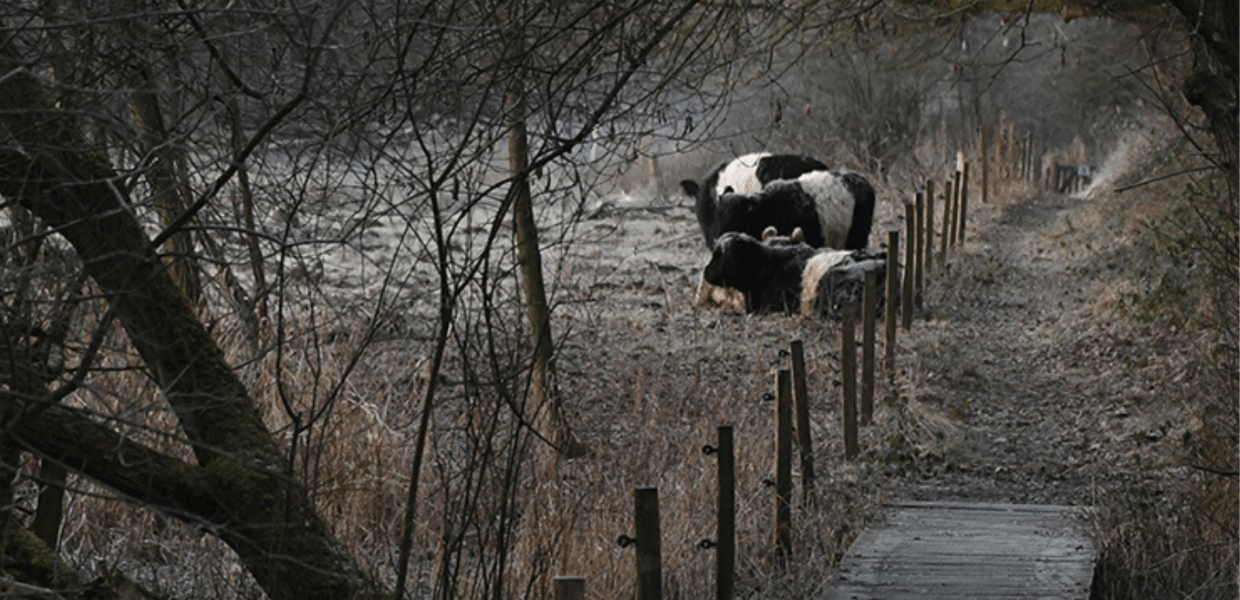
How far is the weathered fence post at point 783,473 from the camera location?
6.62 m

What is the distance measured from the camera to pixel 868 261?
41.4 ft

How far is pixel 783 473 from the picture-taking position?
22.1 feet

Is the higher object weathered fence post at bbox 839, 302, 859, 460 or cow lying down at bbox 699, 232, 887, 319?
cow lying down at bbox 699, 232, 887, 319

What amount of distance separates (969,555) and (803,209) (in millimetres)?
8772

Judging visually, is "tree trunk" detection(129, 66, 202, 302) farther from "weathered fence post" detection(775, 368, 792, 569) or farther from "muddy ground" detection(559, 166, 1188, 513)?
"weathered fence post" detection(775, 368, 792, 569)

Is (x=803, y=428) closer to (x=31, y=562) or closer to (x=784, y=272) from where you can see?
(x=31, y=562)

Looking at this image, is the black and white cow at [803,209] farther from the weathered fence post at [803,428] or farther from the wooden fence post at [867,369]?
the weathered fence post at [803,428]

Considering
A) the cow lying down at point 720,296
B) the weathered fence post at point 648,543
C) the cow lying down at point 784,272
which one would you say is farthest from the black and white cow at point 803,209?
the weathered fence post at point 648,543

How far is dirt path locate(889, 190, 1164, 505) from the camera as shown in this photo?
8.48 meters

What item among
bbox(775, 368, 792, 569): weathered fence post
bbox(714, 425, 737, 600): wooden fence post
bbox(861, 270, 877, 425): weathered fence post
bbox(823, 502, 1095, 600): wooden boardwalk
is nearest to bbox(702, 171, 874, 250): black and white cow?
bbox(861, 270, 877, 425): weathered fence post

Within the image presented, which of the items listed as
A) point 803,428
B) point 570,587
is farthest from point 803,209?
point 570,587

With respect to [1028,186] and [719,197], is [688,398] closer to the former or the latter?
[719,197]

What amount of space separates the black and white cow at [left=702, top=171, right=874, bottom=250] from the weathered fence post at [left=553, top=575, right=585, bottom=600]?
11.5m

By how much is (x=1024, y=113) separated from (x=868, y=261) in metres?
29.3
